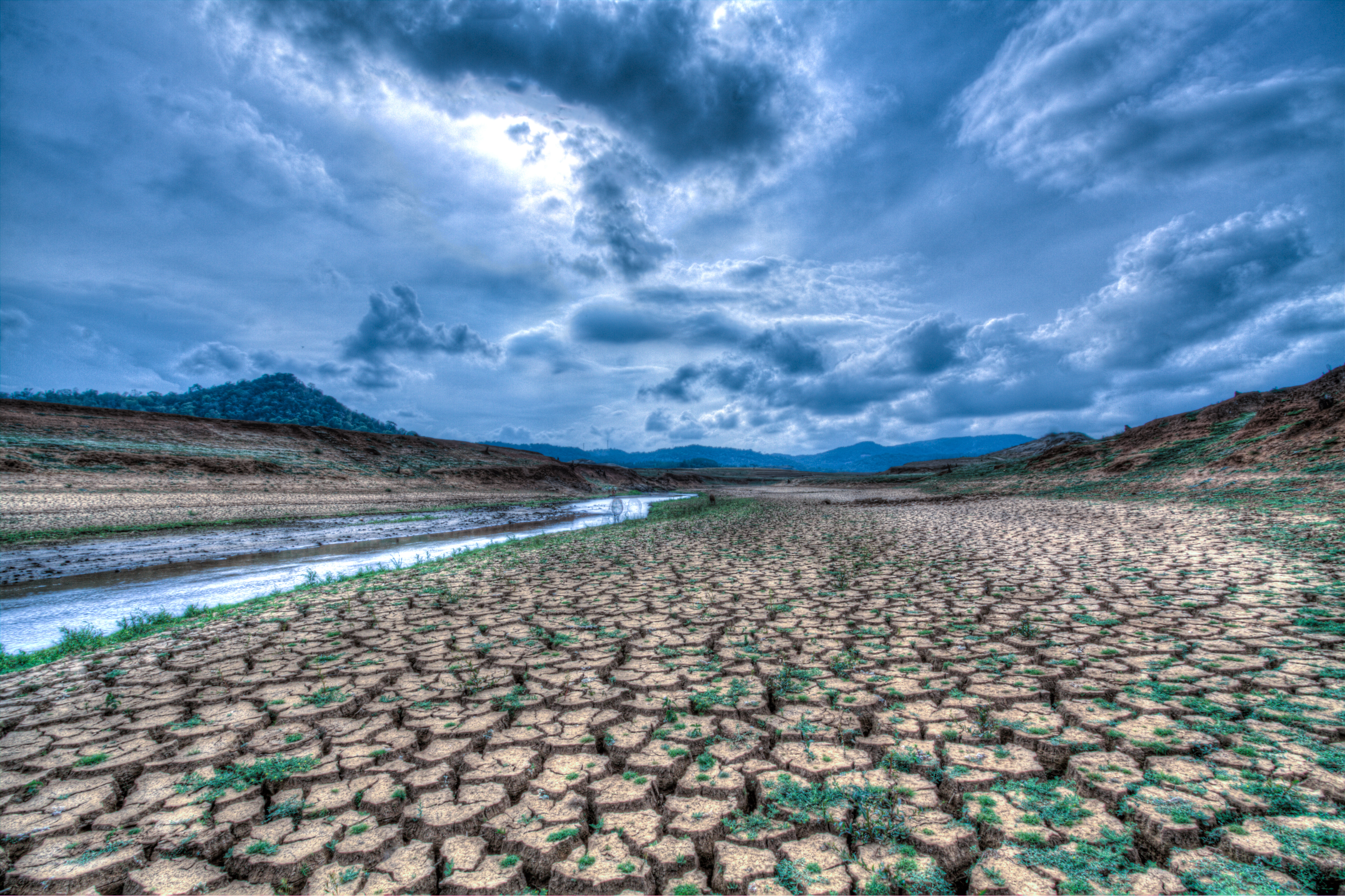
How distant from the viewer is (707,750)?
8.30 feet

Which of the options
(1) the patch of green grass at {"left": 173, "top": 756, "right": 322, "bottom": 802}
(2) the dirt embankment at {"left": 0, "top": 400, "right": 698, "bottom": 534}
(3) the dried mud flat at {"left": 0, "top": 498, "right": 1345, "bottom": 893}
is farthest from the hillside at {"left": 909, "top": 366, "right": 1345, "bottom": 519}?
(2) the dirt embankment at {"left": 0, "top": 400, "right": 698, "bottom": 534}

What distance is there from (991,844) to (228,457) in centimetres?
3132

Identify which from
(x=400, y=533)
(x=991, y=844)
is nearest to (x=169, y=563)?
(x=400, y=533)

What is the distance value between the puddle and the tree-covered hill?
50.2 m

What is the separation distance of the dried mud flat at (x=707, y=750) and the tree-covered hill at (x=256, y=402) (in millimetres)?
58785

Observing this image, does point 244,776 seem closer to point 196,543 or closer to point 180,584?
point 180,584

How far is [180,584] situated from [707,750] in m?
9.07

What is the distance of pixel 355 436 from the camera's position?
3538 centimetres

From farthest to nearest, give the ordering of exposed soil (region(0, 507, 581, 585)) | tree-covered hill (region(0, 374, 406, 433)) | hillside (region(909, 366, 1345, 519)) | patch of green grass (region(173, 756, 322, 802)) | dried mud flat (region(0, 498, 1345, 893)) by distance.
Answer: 1. tree-covered hill (region(0, 374, 406, 433))
2. hillside (region(909, 366, 1345, 519))
3. exposed soil (region(0, 507, 581, 585))
4. patch of green grass (region(173, 756, 322, 802))
5. dried mud flat (region(0, 498, 1345, 893))

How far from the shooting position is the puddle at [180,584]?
18.7 feet

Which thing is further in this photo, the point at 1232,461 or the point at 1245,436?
the point at 1245,436

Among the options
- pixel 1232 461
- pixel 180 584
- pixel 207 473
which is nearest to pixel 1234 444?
pixel 1232 461

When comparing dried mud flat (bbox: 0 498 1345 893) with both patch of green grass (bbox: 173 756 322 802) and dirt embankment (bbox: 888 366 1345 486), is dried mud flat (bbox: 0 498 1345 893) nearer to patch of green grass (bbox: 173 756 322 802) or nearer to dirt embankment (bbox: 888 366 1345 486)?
patch of green grass (bbox: 173 756 322 802)

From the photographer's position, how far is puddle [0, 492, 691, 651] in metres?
5.69
